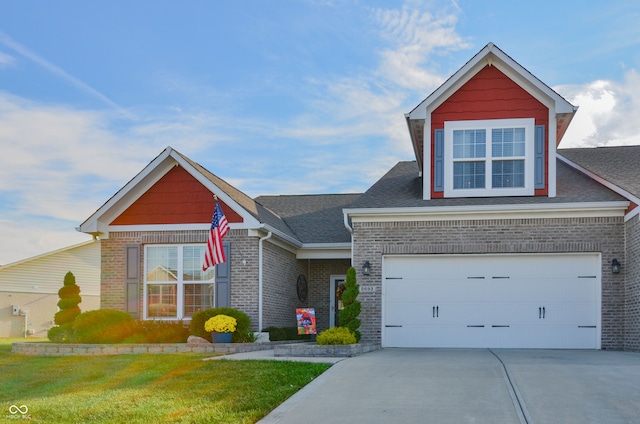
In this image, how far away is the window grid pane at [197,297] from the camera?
59.3ft

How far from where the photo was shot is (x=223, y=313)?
16.8m

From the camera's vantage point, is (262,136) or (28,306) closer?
(262,136)

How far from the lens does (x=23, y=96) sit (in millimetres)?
16078

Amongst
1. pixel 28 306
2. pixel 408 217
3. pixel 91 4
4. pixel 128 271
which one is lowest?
pixel 28 306

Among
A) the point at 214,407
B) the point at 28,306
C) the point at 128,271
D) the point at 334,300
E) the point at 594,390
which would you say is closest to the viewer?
the point at 214,407

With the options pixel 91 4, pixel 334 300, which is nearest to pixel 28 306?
pixel 334 300

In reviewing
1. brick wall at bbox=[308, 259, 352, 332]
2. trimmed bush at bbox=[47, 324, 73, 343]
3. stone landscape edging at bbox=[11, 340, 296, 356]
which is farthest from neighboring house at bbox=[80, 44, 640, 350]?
brick wall at bbox=[308, 259, 352, 332]

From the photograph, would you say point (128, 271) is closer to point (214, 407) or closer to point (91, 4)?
point (91, 4)

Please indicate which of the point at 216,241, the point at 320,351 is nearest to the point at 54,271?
the point at 216,241

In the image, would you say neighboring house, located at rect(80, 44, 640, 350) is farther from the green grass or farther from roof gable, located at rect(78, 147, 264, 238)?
the green grass

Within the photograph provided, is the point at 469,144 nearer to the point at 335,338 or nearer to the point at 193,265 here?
the point at 335,338

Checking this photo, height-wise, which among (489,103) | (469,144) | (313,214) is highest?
(489,103)

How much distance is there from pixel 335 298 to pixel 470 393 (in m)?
12.7

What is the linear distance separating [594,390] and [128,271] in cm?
1285
